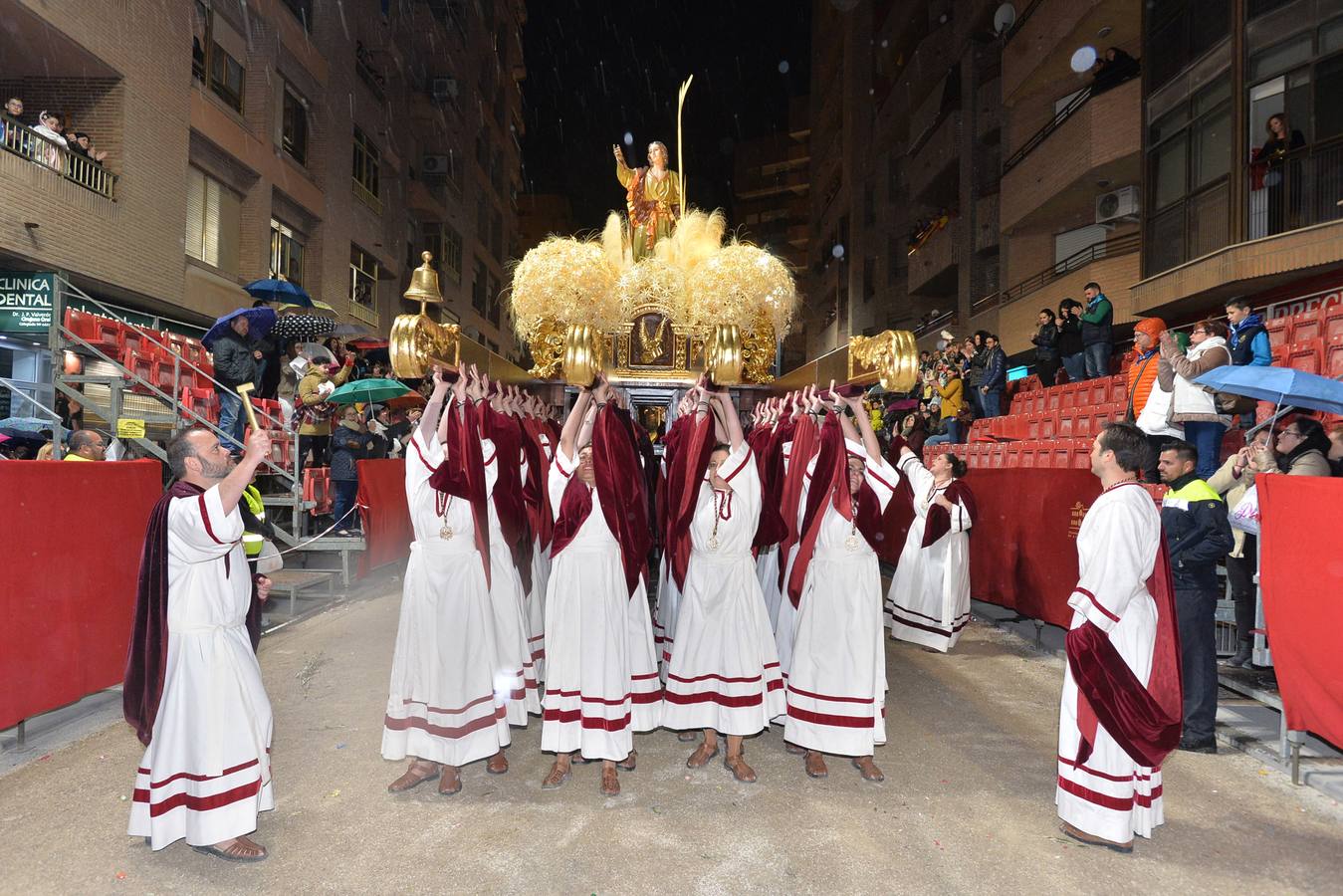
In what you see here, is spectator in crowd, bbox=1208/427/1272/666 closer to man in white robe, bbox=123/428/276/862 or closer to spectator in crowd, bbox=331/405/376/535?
man in white robe, bbox=123/428/276/862

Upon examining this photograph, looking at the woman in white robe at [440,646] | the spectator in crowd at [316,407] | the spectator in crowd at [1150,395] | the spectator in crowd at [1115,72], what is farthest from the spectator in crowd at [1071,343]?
the spectator in crowd at [316,407]

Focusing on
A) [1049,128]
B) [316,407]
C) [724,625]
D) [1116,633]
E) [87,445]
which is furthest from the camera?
[1049,128]

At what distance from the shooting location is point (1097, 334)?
10.5 meters

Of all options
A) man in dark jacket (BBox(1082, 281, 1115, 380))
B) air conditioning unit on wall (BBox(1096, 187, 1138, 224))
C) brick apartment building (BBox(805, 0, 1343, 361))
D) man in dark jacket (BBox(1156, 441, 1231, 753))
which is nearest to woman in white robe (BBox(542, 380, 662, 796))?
man in dark jacket (BBox(1156, 441, 1231, 753))

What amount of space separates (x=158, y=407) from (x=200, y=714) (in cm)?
711

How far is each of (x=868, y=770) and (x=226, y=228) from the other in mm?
15902

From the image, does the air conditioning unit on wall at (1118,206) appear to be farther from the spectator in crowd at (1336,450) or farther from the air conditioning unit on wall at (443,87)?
the air conditioning unit on wall at (443,87)

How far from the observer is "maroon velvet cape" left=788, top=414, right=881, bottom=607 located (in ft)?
15.0

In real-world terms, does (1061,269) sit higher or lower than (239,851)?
higher

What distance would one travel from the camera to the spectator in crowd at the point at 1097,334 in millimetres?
10383

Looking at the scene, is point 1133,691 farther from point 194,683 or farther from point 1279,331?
point 1279,331

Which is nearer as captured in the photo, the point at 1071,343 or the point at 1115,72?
the point at 1071,343

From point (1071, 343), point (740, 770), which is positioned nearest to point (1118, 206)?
point (1071, 343)

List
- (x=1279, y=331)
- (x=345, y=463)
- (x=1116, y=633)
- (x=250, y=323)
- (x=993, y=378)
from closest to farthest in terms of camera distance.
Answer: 1. (x=1116, y=633)
2. (x=1279, y=331)
3. (x=250, y=323)
4. (x=345, y=463)
5. (x=993, y=378)
